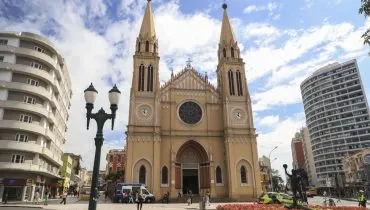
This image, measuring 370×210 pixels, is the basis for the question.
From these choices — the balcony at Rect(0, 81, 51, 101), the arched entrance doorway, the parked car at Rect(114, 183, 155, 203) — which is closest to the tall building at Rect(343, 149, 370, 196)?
the arched entrance doorway

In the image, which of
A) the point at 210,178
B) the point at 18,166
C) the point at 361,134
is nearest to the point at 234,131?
the point at 210,178

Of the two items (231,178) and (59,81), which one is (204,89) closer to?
(231,178)

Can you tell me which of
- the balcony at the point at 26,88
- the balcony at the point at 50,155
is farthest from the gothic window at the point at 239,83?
the balcony at the point at 50,155

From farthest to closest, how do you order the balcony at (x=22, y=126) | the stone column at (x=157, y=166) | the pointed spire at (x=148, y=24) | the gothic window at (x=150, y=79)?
the pointed spire at (x=148, y=24) → the gothic window at (x=150, y=79) → the stone column at (x=157, y=166) → the balcony at (x=22, y=126)

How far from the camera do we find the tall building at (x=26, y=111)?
31047 millimetres

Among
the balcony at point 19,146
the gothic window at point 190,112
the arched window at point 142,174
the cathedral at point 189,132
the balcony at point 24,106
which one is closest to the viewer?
the balcony at point 19,146

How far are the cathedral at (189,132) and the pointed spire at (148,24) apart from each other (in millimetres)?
209

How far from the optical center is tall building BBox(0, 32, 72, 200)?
31047 mm

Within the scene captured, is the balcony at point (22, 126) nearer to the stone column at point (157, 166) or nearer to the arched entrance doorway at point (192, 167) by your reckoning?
the stone column at point (157, 166)

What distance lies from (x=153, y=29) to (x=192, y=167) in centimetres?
1985

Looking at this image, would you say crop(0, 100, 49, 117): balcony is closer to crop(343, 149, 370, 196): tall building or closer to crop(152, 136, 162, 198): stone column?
crop(152, 136, 162, 198): stone column

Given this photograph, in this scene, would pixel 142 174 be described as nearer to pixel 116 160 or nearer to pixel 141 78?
pixel 141 78

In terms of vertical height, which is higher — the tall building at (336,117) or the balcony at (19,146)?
the tall building at (336,117)

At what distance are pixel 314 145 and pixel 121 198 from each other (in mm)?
75983
